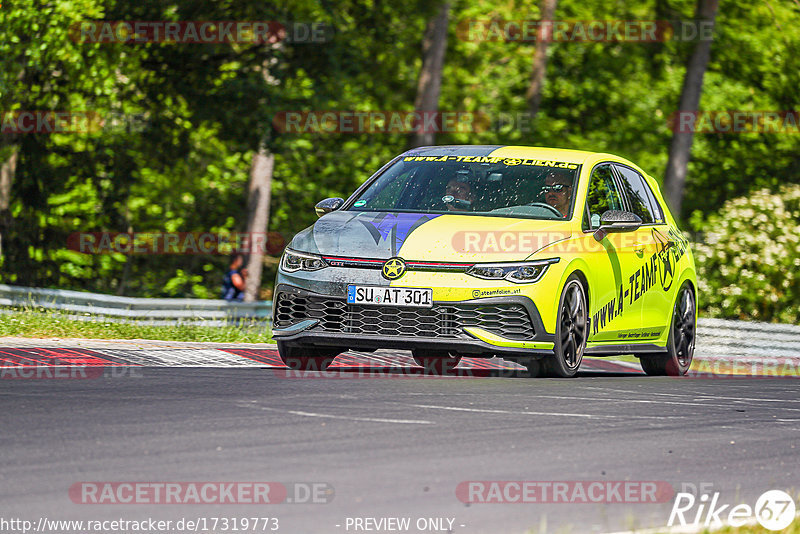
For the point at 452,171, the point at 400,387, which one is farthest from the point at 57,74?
the point at 400,387

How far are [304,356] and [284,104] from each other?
14.5m

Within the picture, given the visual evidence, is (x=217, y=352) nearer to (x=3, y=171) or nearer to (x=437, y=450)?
(x=437, y=450)

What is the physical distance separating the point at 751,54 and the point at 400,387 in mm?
31911

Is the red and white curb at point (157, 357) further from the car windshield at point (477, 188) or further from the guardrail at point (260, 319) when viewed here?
the guardrail at point (260, 319)

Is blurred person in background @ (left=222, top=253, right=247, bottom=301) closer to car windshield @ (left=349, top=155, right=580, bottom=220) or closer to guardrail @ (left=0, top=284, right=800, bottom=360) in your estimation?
guardrail @ (left=0, top=284, right=800, bottom=360)

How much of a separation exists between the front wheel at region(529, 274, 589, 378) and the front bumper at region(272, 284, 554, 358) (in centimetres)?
23

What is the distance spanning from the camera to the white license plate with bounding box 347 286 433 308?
34.8ft

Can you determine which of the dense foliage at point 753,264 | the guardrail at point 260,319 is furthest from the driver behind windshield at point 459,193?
the dense foliage at point 753,264

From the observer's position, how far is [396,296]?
1062 centimetres

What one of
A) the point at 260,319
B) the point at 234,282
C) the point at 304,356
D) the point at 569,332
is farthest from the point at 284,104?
the point at 569,332

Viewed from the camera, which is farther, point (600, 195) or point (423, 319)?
point (600, 195)

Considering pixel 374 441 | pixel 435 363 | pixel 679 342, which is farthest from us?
pixel 679 342

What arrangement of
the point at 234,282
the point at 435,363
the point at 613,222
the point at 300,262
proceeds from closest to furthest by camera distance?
the point at 300,262 < the point at 613,222 < the point at 435,363 < the point at 234,282

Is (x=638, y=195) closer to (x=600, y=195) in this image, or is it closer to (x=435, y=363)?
(x=600, y=195)
